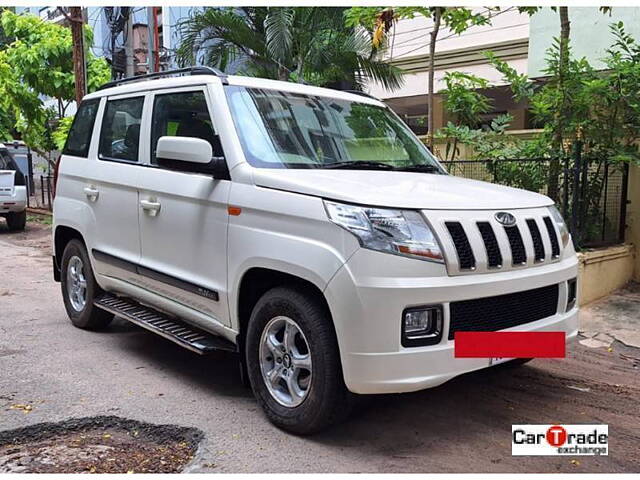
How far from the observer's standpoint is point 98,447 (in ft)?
11.3

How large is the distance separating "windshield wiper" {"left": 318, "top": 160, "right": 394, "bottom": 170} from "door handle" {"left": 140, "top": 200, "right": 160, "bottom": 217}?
130 cm

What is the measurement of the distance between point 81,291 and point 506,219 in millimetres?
4073

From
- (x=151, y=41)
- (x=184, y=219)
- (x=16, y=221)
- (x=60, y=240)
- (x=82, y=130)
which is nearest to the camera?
(x=184, y=219)

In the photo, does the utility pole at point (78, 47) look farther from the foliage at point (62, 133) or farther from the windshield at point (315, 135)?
the windshield at point (315, 135)

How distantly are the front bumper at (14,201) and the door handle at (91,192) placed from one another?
9.70 m

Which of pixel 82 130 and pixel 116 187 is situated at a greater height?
pixel 82 130

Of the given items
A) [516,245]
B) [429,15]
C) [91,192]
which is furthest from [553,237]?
[429,15]

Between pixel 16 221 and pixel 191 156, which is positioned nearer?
pixel 191 156

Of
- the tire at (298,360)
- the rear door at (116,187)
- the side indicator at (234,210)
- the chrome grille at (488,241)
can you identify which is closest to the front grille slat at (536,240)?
the chrome grille at (488,241)

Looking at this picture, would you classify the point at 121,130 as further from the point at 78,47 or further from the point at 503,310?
the point at 78,47

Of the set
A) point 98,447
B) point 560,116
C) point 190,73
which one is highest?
point 190,73

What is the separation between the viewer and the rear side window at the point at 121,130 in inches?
194
